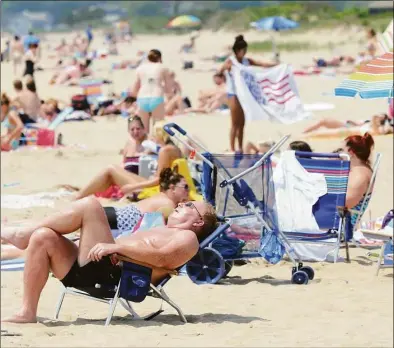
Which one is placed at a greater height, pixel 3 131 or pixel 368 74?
pixel 368 74

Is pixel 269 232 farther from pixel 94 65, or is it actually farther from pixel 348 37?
pixel 348 37

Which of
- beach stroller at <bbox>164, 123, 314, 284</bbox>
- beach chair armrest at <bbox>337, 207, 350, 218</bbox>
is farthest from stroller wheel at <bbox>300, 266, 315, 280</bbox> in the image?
beach chair armrest at <bbox>337, 207, 350, 218</bbox>

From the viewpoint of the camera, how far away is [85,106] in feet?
54.7

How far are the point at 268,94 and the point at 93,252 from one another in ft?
20.1

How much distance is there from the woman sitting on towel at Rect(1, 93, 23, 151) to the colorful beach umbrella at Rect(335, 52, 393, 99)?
5.82 metres

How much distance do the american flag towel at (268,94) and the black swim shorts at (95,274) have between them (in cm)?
560

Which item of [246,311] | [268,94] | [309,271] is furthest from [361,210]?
[268,94]

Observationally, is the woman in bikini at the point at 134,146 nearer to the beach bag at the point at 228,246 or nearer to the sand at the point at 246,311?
the sand at the point at 246,311

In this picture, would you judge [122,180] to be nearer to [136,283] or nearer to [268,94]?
[268,94]

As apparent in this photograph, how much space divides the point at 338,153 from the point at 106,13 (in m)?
91.2

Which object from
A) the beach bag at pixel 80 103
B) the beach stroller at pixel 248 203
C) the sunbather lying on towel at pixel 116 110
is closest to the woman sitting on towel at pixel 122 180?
the beach stroller at pixel 248 203

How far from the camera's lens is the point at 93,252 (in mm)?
4902

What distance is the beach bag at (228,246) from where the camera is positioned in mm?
6473

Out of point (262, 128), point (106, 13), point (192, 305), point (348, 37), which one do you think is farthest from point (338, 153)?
point (106, 13)
